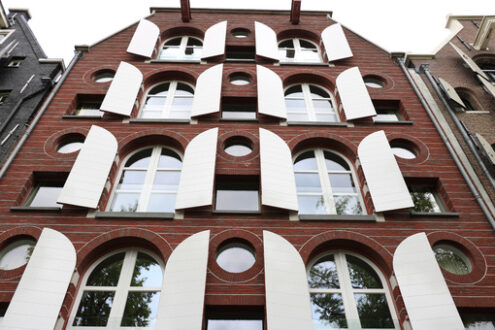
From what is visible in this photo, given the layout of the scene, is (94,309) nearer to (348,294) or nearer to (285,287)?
(285,287)

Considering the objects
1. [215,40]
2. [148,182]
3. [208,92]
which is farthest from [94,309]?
[215,40]

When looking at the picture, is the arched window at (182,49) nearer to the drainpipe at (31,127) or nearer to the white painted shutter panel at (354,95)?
the drainpipe at (31,127)

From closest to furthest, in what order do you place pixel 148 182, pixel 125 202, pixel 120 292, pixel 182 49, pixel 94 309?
pixel 94 309, pixel 120 292, pixel 125 202, pixel 148 182, pixel 182 49

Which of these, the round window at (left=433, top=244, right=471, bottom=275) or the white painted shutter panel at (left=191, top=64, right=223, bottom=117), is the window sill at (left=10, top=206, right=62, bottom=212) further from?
the round window at (left=433, top=244, right=471, bottom=275)

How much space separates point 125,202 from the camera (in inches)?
505

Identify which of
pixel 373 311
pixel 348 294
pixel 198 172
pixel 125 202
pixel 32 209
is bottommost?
pixel 373 311

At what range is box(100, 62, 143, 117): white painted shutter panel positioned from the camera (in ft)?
49.4

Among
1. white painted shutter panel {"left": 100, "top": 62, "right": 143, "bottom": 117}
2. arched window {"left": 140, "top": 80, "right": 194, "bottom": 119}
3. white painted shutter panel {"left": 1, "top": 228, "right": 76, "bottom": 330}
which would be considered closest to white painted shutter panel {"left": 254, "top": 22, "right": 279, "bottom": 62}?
arched window {"left": 140, "top": 80, "right": 194, "bottom": 119}

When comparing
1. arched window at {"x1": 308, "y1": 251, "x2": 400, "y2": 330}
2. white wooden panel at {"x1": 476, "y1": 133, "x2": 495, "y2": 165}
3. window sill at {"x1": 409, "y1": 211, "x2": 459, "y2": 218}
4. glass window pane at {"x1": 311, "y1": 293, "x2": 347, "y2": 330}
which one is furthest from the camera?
white wooden panel at {"x1": 476, "y1": 133, "x2": 495, "y2": 165}

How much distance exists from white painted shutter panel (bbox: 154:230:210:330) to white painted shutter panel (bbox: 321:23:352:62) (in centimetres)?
1186

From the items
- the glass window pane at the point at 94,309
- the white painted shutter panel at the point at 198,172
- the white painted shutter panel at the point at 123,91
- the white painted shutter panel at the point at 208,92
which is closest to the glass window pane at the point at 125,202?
the white painted shutter panel at the point at 198,172

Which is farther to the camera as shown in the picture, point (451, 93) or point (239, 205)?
point (451, 93)

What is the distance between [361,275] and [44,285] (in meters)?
8.56

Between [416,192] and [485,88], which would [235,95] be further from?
[485,88]
